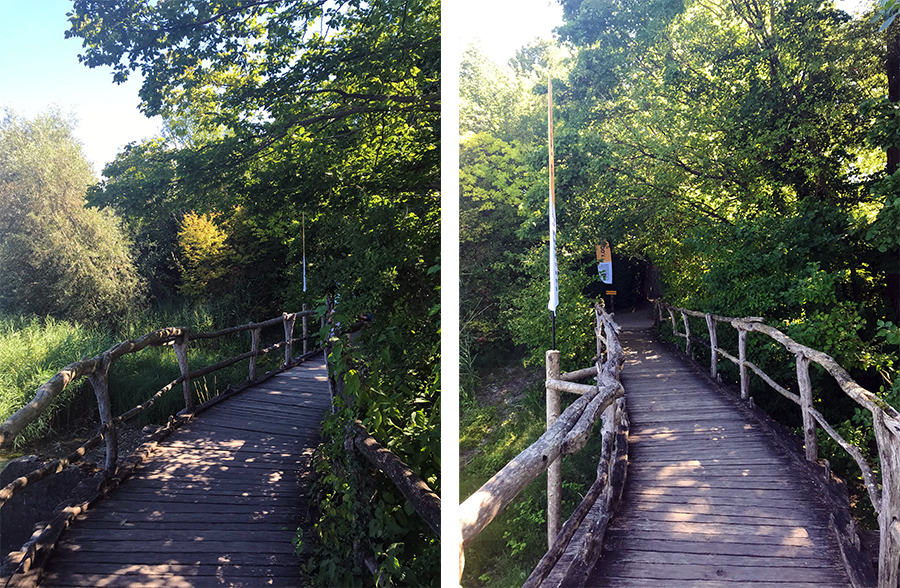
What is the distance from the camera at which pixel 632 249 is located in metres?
1.77

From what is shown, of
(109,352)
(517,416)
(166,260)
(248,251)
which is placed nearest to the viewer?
(109,352)

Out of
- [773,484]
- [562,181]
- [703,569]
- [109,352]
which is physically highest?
[562,181]

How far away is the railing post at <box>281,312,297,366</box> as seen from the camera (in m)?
1.58

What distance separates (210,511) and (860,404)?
172cm

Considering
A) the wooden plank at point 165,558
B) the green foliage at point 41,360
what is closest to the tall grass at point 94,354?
the green foliage at point 41,360

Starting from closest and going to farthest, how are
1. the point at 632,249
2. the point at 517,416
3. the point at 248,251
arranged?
the point at 248,251, the point at 632,249, the point at 517,416

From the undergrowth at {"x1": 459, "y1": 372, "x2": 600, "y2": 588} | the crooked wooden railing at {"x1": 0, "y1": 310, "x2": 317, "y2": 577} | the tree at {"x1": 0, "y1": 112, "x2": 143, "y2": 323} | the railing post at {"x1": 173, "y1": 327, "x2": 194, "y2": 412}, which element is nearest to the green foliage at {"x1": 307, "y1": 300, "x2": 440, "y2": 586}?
the undergrowth at {"x1": 459, "y1": 372, "x2": 600, "y2": 588}

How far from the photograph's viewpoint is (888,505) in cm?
118

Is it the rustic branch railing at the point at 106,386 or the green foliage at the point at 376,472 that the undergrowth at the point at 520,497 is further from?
the rustic branch railing at the point at 106,386

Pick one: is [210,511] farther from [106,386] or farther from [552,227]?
[552,227]

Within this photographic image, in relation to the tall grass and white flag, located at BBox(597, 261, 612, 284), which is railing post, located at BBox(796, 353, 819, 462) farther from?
the tall grass

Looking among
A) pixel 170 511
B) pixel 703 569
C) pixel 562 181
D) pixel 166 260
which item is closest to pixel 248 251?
pixel 166 260

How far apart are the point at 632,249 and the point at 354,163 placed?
39.2 inches

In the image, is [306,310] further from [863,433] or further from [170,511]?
[863,433]
